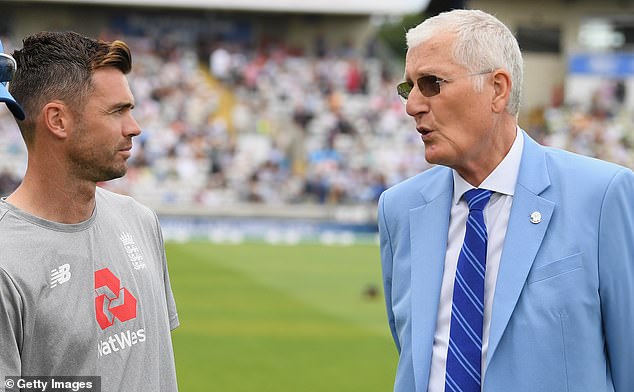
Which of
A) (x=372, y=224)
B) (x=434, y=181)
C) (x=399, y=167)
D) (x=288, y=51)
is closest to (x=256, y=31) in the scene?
(x=288, y=51)

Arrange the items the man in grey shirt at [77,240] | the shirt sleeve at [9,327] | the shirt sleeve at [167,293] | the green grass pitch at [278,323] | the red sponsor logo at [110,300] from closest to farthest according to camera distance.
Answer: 1. the shirt sleeve at [9,327]
2. the man in grey shirt at [77,240]
3. the red sponsor logo at [110,300]
4. the shirt sleeve at [167,293]
5. the green grass pitch at [278,323]

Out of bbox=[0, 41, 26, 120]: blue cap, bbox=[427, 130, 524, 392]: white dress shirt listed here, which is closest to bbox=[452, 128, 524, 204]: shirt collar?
bbox=[427, 130, 524, 392]: white dress shirt

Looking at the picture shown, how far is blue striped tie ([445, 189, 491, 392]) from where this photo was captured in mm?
2893

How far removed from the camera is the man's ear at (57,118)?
2957 mm

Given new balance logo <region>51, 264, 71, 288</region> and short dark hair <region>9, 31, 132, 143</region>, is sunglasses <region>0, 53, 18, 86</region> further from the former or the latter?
new balance logo <region>51, 264, 71, 288</region>

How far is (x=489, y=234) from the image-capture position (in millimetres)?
3010

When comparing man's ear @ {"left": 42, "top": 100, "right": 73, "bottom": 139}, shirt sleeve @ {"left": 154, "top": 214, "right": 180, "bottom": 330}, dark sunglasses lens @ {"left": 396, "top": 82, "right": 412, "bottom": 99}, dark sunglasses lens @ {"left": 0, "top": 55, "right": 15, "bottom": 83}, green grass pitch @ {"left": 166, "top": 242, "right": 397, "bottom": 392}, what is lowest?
green grass pitch @ {"left": 166, "top": 242, "right": 397, "bottom": 392}

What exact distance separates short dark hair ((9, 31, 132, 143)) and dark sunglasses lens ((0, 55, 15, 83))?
18cm

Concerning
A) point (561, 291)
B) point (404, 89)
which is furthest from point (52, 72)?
point (561, 291)

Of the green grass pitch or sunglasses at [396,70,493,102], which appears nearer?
sunglasses at [396,70,493,102]

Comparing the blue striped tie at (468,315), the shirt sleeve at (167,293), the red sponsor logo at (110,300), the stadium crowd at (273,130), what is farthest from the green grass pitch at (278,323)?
the blue striped tie at (468,315)

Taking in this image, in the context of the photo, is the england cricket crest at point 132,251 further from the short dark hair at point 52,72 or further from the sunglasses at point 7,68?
the sunglasses at point 7,68

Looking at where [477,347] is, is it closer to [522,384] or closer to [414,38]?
[522,384]

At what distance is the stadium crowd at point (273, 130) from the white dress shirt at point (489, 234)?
19.6m
